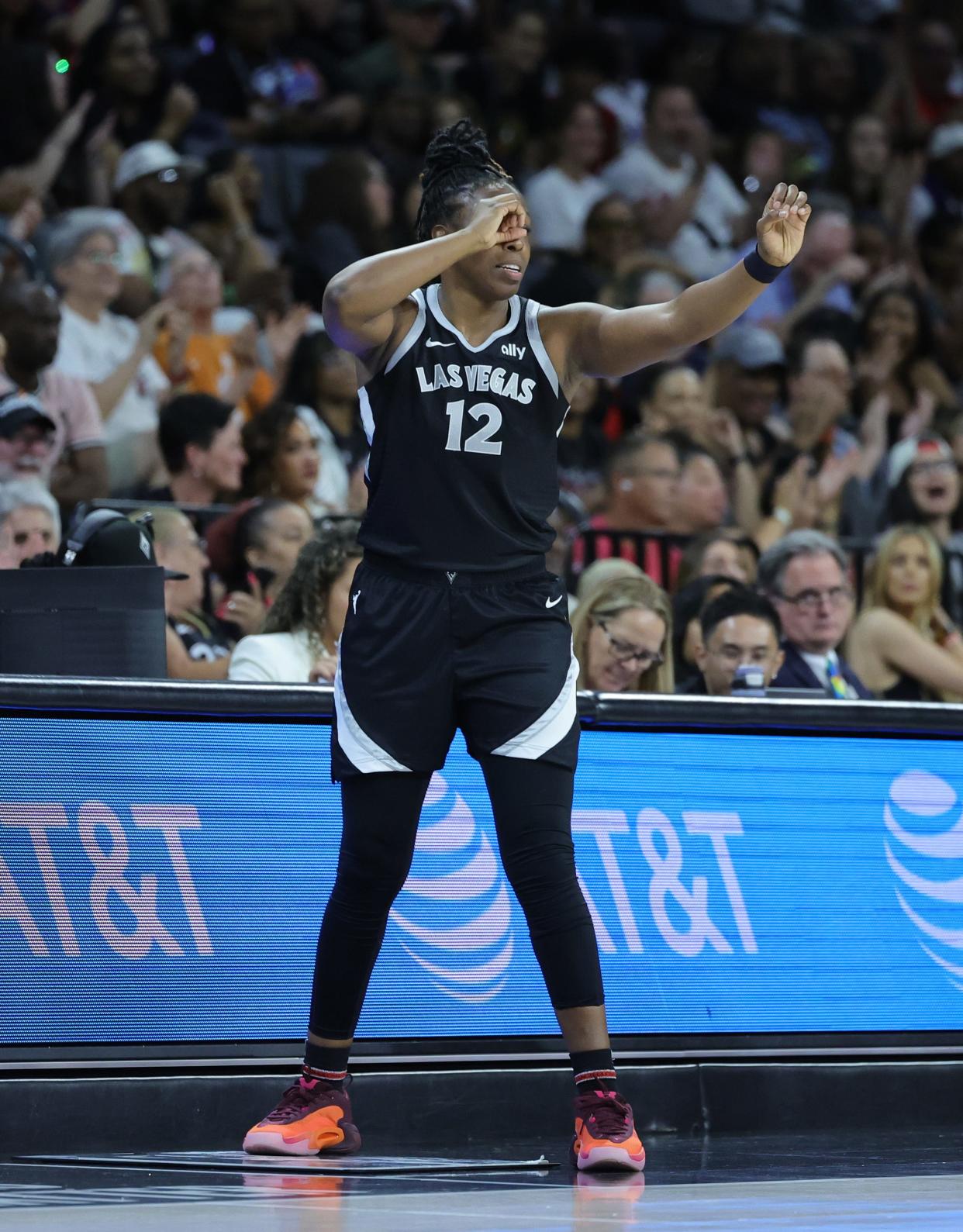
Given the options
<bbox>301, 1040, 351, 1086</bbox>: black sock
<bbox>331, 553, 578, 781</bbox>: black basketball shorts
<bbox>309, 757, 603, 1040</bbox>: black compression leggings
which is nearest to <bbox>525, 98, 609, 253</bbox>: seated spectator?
<bbox>331, 553, 578, 781</bbox>: black basketball shorts

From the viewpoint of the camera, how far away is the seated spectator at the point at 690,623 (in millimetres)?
7168

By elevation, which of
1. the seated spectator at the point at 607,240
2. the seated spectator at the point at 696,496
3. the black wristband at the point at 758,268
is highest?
the seated spectator at the point at 607,240

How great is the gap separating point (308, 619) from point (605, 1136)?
8.11 ft

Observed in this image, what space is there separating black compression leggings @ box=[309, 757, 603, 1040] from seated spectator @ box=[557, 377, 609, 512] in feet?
18.2

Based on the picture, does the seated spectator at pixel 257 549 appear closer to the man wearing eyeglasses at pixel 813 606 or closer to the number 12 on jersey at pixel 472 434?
the man wearing eyeglasses at pixel 813 606

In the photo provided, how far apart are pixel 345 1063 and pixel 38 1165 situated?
648 millimetres

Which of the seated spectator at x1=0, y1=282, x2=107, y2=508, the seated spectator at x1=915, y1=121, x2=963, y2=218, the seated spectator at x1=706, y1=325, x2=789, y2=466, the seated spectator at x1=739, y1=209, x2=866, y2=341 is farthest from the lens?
the seated spectator at x1=915, y1=121, x2=963, y2=218

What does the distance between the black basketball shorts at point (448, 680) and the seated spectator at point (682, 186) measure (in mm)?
7871

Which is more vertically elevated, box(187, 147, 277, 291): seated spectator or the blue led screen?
box(187, 147, 277, 291): seated spectator

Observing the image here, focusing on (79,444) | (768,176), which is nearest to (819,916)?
(79,444)

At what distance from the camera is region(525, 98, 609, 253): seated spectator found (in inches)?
454

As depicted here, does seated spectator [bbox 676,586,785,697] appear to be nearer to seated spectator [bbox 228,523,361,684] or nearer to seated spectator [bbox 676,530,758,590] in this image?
seated spectator [bbox 676,530,758,590]

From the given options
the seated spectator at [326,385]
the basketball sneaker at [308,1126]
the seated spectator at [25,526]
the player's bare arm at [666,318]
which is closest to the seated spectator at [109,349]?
the seated spectator at [326,385]

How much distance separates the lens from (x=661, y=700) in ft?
17.2
